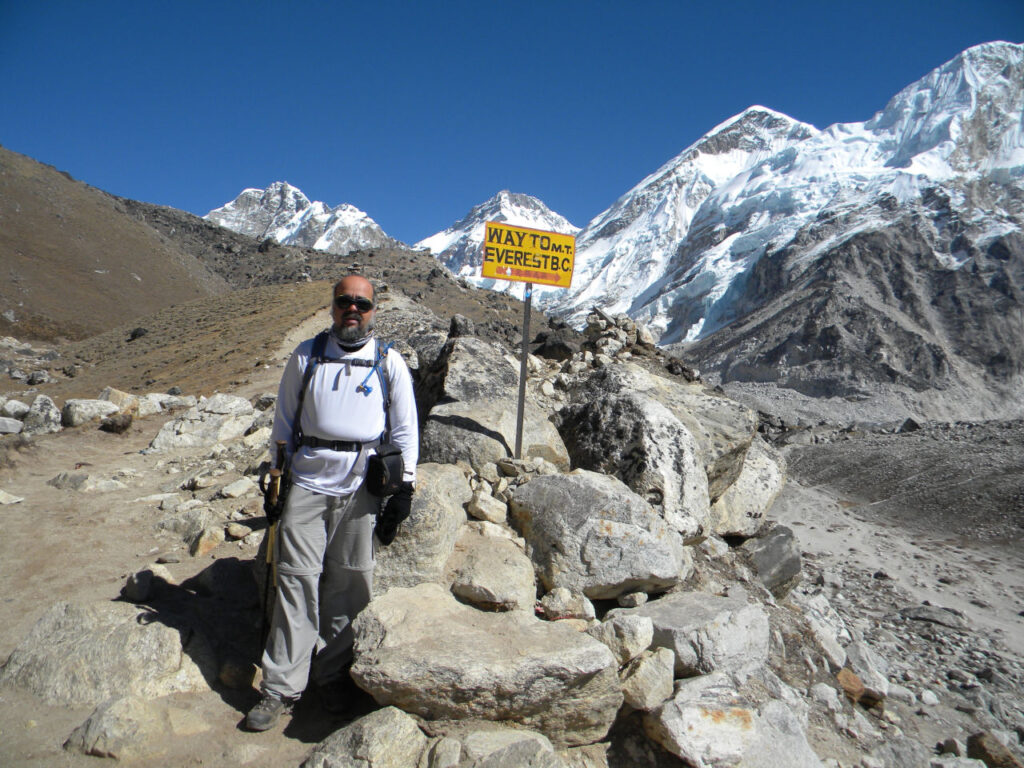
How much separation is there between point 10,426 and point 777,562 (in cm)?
1126

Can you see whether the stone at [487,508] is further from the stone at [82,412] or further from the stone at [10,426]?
the stone at [10,426]

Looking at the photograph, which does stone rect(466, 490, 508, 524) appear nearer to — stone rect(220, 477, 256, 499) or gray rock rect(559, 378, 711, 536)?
gray rock rect(559, 378, 711, 536)

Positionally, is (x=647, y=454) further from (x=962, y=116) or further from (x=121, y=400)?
(x=962, y=116)

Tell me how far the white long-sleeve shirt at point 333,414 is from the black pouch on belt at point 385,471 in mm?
49

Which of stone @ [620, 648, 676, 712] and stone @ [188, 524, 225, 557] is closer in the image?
stone @ [620, 648, 676, 712]

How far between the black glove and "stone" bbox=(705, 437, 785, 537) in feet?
15.8

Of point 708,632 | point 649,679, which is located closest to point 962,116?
point 708,632

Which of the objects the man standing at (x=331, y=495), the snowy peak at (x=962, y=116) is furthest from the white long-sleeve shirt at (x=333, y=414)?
the snowy peak at (x=962, y=116)

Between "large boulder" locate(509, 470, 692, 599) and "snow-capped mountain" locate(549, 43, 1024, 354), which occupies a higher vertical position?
"snow-capped mountain" locate(549, 43, 1024, 354)

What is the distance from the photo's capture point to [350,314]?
2.93 m

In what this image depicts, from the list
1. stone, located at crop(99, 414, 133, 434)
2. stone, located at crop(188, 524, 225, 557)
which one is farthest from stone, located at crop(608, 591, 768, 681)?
stone, located at crop(99, 414, 133, 434)

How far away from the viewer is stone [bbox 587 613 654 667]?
11.1 ft

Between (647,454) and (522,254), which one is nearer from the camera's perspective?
(647,454)

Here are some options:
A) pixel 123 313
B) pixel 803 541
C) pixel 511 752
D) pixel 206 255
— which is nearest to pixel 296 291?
pixel 123 313
